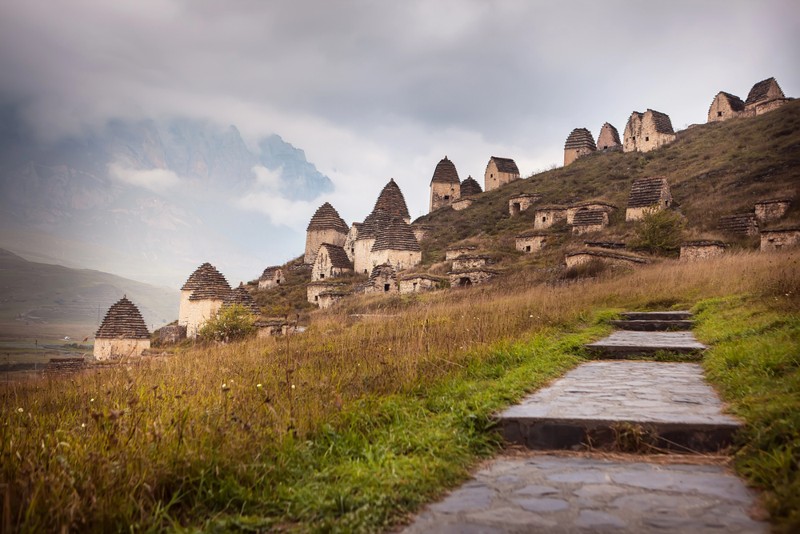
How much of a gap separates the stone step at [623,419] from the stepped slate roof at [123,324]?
28939mm

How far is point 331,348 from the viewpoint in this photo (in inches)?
342

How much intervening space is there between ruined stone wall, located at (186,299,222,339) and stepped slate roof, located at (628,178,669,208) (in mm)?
25532

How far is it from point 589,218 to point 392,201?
19.7 metres

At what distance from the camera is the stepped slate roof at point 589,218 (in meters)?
35.8

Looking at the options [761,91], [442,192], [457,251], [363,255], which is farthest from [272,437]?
[761,91]

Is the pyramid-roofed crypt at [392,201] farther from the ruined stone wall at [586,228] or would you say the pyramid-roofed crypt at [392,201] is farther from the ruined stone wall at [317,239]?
the ruined stone wall at [586,228]

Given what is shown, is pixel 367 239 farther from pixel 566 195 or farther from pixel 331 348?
pixel 331 348

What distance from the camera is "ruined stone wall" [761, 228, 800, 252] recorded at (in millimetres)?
22464

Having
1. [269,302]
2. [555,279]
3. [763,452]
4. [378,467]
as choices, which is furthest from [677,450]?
[269,302]

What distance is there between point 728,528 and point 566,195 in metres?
49.9

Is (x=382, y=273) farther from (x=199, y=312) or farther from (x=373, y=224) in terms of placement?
(x=373, y=224)

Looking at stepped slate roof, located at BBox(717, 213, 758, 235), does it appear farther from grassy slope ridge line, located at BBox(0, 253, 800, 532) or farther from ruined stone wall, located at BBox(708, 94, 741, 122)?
ruined stone wall, located at BBox(708, 94, 741, 122)

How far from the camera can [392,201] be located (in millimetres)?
51062

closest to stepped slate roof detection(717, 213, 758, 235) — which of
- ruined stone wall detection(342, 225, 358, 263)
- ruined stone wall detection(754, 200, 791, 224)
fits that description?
ruined stone wall detection(754, 200, 791, 224)
